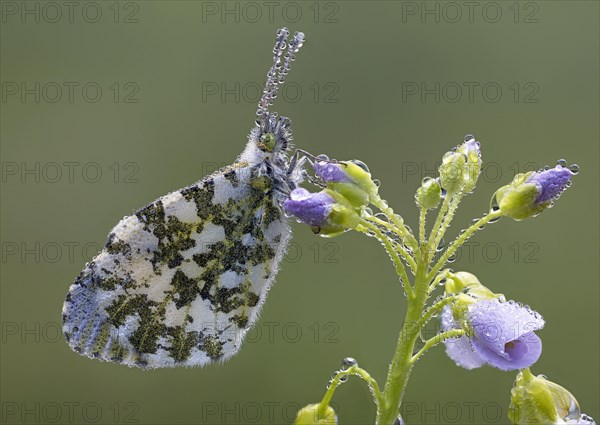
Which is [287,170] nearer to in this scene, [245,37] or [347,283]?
A: [347,283]

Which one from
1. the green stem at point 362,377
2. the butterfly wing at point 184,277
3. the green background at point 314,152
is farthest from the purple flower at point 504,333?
the green background at point 314,152

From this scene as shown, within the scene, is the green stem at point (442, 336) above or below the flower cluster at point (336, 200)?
below

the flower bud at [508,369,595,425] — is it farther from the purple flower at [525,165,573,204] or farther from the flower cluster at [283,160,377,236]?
the flower cluster at [283,160,377,236]

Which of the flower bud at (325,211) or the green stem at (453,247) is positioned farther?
the flower bud at (325,211)

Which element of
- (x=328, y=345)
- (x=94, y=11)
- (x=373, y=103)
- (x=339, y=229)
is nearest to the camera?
(x=339, y=229)

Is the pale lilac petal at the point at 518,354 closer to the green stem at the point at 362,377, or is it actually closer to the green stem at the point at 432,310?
the green stem at the point at 432,310

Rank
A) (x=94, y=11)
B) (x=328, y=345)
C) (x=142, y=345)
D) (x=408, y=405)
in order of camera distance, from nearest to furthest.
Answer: (x=142, y=345) < (x=408, y=405) < (x=328, y=345) < (x=94, y=11)

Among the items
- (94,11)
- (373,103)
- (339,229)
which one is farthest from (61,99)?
(339,229)
